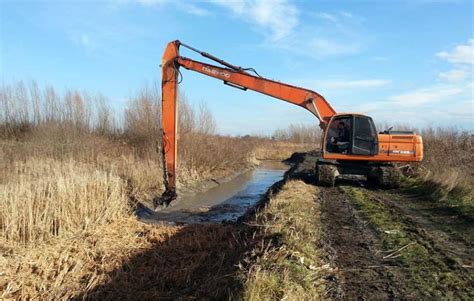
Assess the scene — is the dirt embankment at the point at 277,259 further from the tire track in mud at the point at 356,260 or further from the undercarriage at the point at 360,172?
the undercarriage at the point at 360,172

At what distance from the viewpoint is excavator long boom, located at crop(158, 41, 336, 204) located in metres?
13.5

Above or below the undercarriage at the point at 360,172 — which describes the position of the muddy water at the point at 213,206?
below

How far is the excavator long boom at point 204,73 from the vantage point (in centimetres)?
1345

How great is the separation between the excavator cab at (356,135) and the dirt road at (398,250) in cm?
316

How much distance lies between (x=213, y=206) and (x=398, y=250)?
33.0ft

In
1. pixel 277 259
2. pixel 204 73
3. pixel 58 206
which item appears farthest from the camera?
pixel 204 73

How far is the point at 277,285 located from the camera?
16.0 feet

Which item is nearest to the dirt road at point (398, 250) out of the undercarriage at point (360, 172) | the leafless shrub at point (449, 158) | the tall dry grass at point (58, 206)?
the leafless shrub at point (449, 158)

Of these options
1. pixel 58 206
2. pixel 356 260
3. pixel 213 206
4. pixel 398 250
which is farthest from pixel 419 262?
pixel 213 206

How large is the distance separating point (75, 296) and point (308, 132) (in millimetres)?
67672

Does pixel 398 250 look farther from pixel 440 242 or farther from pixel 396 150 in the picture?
pixel 396 150

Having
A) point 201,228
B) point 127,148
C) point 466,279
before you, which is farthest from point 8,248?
point 127,148

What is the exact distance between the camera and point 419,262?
240 inches

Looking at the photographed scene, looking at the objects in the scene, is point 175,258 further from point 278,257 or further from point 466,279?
point 466,279
